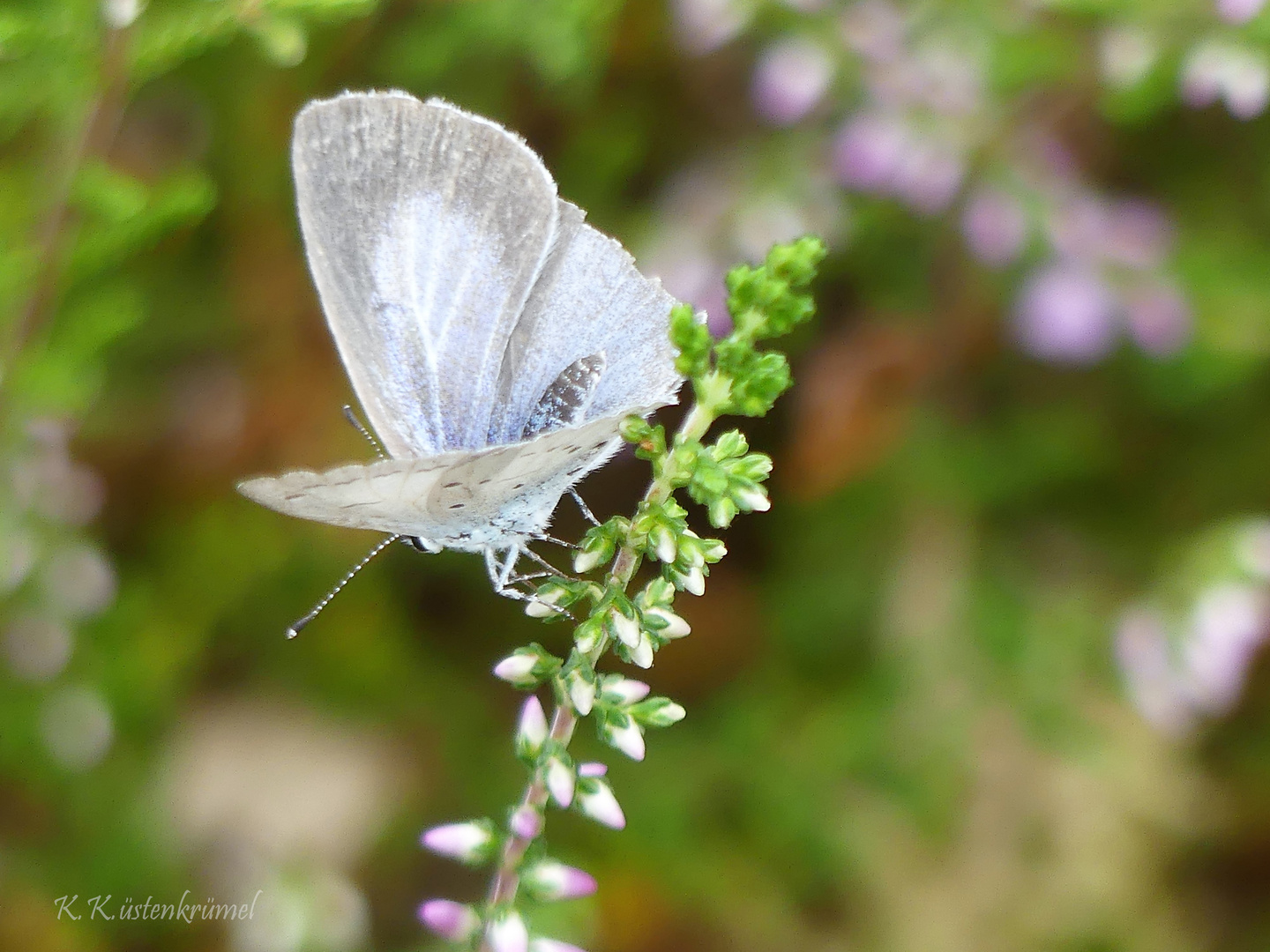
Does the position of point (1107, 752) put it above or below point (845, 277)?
below

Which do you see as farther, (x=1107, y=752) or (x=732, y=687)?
(x=732, y=687)

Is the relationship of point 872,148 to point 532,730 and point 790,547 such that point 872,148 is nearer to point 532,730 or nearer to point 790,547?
point 790,547

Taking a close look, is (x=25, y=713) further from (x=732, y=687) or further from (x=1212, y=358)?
(x=1212, y=358)

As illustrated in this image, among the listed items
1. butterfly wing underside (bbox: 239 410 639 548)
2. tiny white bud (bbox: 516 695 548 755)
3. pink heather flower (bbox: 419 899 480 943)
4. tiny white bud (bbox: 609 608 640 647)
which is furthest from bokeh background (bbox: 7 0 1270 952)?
tiny white bud (bbox: 609 608 640 647)

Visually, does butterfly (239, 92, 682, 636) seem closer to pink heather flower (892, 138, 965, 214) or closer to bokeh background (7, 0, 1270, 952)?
bokeh background (7, 0, 1270, 952)

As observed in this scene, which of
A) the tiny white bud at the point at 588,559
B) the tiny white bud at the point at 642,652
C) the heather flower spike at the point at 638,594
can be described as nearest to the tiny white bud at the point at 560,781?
the heather flower spike at the point at 638,594

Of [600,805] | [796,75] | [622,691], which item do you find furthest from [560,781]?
[796,75]

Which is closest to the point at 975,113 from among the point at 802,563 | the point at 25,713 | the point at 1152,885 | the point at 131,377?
the point at 802,563
